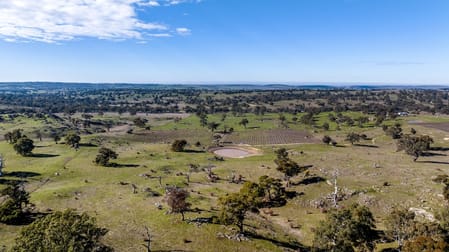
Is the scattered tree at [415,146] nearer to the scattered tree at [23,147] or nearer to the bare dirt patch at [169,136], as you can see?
the bare dirt patch at [169,136]

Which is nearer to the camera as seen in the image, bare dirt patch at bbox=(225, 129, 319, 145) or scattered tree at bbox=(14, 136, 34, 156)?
scattered tree at bbox=(14, 136, 34, 156)

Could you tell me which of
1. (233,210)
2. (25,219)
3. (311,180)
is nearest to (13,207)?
(25,219)

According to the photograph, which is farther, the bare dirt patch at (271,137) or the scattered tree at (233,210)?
the bare dirt patch at (271,137)

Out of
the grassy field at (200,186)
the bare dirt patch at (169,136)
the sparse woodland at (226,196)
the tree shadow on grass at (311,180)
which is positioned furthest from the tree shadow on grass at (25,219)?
the bare dirt patch at (169,136)

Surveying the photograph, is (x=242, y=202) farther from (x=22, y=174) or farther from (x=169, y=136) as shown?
(x=169, y=136)

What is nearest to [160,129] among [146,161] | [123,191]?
[146,161]

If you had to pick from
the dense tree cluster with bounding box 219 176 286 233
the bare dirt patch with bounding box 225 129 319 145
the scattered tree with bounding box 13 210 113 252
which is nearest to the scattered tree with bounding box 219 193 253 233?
the dense tree cluster with bounding box 219 176 286 233

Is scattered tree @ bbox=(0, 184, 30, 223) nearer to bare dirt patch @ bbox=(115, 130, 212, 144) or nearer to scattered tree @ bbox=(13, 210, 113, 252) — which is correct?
scattered tree @ bbox=(13, 210, 113, 252)
